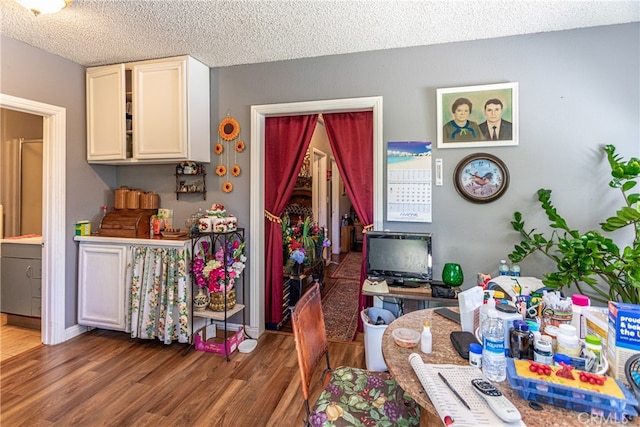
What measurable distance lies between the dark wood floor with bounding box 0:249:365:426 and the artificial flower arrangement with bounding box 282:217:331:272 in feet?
2.72

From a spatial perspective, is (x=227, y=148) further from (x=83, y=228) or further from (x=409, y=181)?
(x=409, y=181)

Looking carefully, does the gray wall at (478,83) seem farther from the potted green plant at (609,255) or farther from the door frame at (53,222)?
the potted green plant at (609,255)

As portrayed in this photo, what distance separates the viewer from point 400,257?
2385mm

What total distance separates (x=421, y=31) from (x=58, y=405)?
3.47 meters

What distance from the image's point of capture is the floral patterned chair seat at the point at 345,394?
46.6 inches

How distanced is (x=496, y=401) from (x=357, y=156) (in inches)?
90.8

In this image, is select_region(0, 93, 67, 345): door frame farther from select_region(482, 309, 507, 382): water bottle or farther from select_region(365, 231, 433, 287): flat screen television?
select_region(482, 309, 507, 382): water bottle

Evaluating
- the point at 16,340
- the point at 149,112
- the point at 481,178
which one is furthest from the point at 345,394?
the point at 16,340

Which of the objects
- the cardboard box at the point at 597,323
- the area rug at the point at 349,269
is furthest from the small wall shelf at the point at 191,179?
the cardboard box at the point at 597,323

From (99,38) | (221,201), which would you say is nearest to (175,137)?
(221,201)

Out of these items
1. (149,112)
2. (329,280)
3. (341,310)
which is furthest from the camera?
(329,280)

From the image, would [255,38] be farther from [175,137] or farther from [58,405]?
[58,405]

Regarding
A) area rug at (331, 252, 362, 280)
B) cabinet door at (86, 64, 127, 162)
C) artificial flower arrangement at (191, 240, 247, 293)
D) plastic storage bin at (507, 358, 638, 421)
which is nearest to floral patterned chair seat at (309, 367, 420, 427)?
plastic storage bin at (507, 358, 638, 421)

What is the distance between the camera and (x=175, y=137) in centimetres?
272
